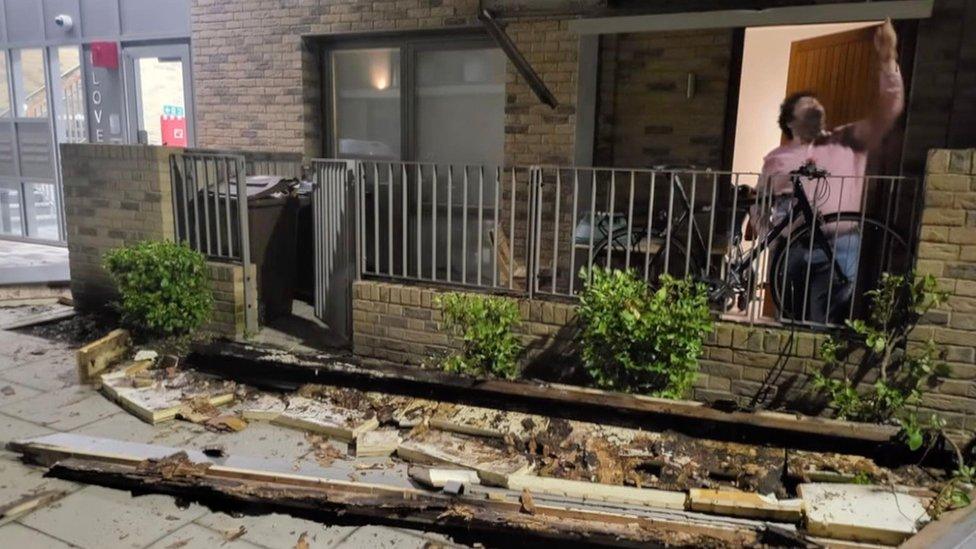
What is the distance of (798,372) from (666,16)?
2.89 meters

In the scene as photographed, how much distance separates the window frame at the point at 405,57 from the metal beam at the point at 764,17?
1.86 metres

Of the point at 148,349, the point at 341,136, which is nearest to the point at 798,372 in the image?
the point at 148,349

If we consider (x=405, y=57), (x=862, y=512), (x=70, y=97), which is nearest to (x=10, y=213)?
(x=70, y=97)

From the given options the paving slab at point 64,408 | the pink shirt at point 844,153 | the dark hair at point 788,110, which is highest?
the dark hair at point 788,110

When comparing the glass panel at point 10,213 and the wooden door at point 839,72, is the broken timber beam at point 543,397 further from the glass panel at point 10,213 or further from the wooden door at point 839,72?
the glass panel at point 10,213

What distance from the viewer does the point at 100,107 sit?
10.1 meters

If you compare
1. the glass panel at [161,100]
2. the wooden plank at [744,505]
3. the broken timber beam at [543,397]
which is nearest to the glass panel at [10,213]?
the glass panel at [161,100]

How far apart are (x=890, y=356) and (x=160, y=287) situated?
17.7 ft

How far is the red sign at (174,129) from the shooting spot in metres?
9.52

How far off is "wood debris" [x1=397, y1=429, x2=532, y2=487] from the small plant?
1942 mm

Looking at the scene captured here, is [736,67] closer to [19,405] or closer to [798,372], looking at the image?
[798,372]

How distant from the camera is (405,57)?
25.0 ft

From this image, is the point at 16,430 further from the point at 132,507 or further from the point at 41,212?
the point at 41,212

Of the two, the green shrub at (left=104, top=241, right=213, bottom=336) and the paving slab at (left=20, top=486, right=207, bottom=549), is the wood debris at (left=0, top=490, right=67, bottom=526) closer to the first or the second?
the paving slab at (left=20, top=486, right=207, bottom=549)
